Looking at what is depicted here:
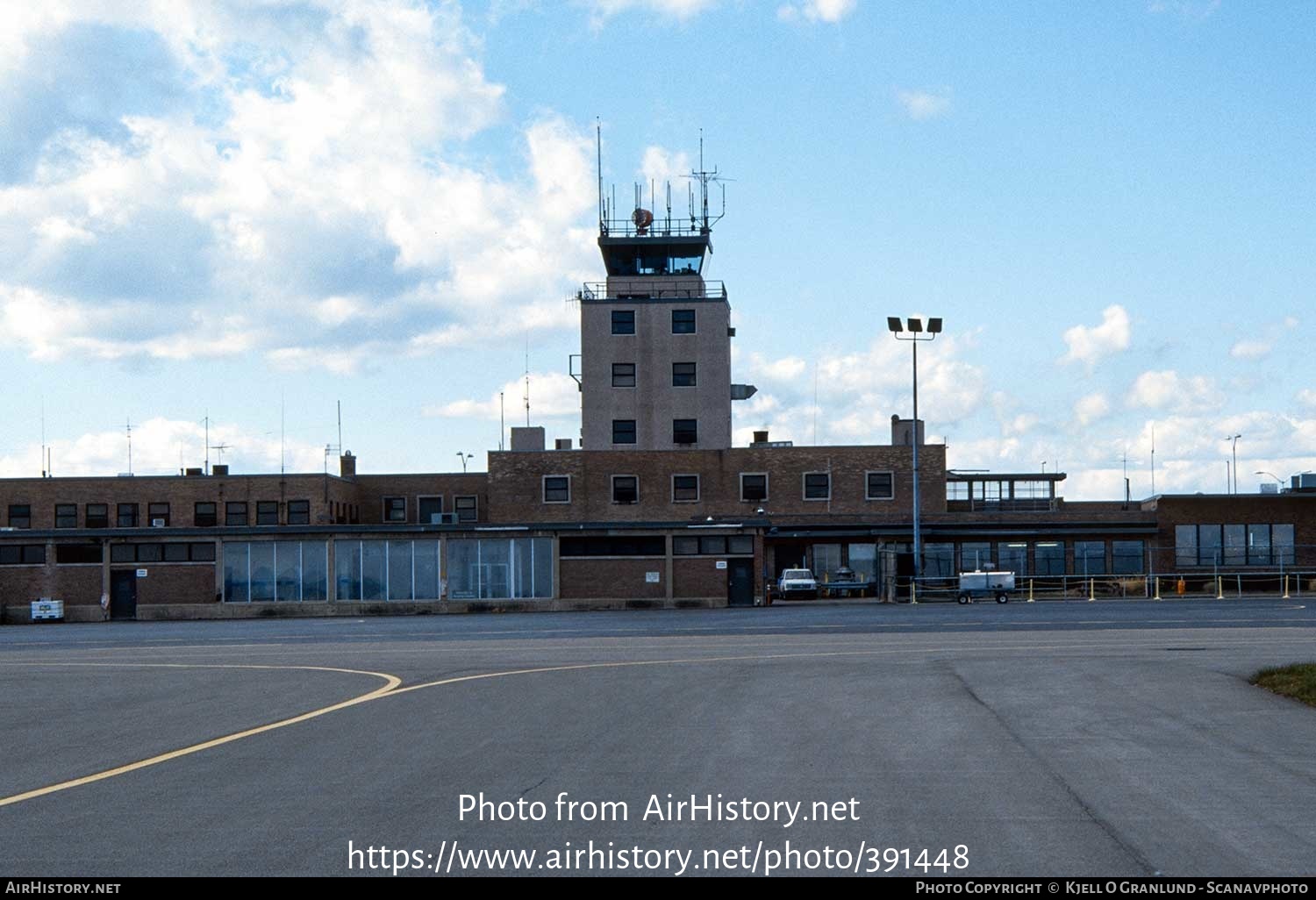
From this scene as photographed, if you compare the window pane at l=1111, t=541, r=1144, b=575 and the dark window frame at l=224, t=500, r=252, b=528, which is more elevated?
the dark window frame at l=224, t=500, r=252, b=528

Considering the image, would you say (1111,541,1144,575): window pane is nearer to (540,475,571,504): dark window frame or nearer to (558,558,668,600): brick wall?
(558,558,668,600): brick wall

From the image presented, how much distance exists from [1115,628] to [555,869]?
34.0 metres

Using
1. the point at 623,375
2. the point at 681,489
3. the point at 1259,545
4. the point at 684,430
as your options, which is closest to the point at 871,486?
the point at 681,489

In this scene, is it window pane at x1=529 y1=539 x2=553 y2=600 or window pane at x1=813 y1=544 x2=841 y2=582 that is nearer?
window pane at x1=529 y1=539 x2=553 y2=600

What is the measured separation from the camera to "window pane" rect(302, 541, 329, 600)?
69750 millimetres

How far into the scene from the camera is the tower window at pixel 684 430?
88.9m

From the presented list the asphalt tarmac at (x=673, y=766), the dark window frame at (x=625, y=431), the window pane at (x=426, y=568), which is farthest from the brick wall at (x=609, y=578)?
the asphalt tarmac at (x=673, y=766)

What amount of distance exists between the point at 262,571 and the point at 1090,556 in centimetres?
4567

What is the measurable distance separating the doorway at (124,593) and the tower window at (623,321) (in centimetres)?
3347

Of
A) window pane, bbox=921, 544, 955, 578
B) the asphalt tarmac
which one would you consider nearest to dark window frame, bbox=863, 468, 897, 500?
window pane, bbox=921, 544, 955, 578

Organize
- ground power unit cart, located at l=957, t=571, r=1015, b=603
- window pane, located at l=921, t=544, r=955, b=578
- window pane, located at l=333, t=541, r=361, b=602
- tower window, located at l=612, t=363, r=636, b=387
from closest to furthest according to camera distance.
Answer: ground power unit cart, located at l=957, t=571, r=1015, b=603 < window pane, located at l=333, t=541, r=361, b=602 < window pane, located at l=921, t=544, r=955, b=578 < tower window, located at l=612, t=363, r=636, b=387

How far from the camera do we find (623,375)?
8956 centimetres

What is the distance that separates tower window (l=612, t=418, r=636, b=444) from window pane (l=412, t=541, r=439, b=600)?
863 inches

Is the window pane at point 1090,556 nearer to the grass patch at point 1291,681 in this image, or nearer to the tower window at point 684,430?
the tower window at point 684,430
